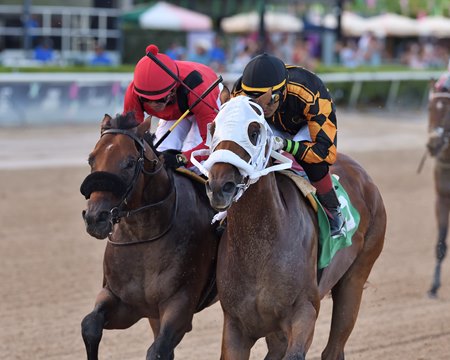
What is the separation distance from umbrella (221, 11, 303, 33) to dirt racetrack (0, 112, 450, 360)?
532 inches

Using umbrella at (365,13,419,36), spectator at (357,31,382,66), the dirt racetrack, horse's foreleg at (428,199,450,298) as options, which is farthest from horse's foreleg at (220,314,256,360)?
umbrella at (365,13,419,36)

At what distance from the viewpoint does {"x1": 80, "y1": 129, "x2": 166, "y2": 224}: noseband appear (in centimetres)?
422

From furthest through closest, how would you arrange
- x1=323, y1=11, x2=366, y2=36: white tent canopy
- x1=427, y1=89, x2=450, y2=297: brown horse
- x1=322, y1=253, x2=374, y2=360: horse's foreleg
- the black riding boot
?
1. x1=323, y1=11, x2=366, y2=36: white tent canopy
2. x1=427, y1=89, x2=450, y2=297: brown horse
3. x1=322, y1=253, x2=374, y2=360: horse's foreleg
4. the black riding boot

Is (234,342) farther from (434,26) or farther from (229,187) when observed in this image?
(434,26)

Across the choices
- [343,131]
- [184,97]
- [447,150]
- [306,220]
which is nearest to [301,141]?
[306,220]

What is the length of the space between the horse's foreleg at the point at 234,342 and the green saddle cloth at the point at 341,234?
1.79 ft

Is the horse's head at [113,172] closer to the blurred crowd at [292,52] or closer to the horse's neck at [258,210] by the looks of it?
the horse's neck at [258,210]

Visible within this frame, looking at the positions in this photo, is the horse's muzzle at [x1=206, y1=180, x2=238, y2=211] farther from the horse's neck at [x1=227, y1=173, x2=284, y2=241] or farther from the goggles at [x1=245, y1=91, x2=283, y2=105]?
the goggles at [x1=245, y1=91, x2=283, y2=105]

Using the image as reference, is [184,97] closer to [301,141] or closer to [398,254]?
[301,141]

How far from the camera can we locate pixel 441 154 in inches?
330

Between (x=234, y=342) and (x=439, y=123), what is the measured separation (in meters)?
4.81

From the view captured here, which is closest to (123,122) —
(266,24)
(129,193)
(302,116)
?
(129,193)

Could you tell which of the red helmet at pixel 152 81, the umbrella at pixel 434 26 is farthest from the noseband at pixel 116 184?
the umbrella at pixel 434 26

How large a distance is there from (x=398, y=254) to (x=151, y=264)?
5.06m
